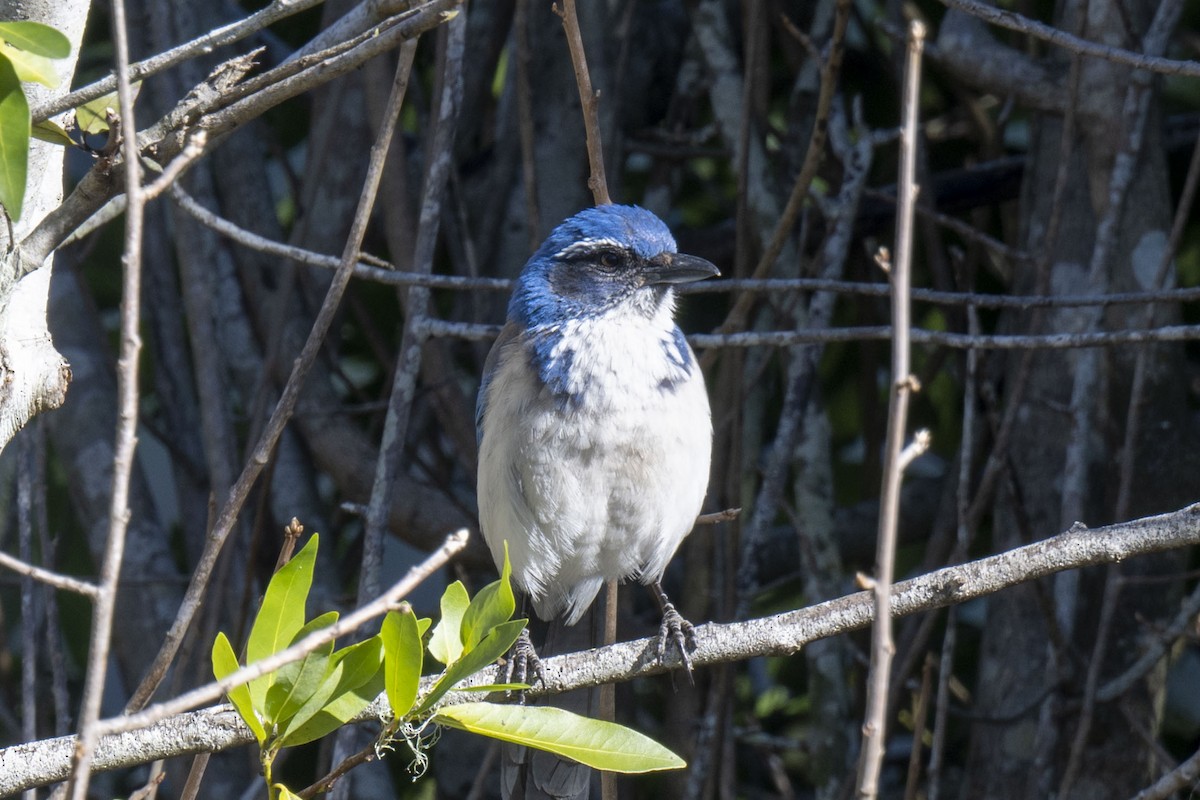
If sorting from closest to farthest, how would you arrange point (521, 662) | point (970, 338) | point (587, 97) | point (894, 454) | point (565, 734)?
point (894, 454) → point (565, 734) → point (587, 97) → point (970, 338) → point (521, 662)

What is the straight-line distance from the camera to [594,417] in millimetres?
3959

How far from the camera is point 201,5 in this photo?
18.5 ft

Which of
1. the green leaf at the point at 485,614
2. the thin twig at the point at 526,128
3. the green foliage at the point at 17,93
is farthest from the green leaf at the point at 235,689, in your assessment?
the thin twig at the point at 526,128

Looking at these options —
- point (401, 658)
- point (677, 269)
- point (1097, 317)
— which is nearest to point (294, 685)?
point (401, 658)

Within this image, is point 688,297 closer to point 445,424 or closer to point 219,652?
point 445,424

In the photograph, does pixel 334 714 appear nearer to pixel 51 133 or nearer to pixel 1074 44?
pixel 51 133

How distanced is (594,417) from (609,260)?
0.62 m

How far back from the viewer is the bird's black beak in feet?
13.8

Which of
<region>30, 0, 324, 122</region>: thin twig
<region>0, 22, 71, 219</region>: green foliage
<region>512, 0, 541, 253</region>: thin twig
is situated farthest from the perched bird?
<region>0, 22, 71, 219</region>: green foliage

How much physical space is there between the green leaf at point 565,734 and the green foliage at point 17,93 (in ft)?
3.55

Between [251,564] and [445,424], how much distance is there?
1.15m

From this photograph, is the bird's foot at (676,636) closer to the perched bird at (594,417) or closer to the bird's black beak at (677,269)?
the perched bird at (594,417)

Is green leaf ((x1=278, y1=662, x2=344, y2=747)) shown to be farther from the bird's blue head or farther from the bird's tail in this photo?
the bird's blue head

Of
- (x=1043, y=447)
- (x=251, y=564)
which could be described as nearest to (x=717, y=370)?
(x=1043, y=447)
